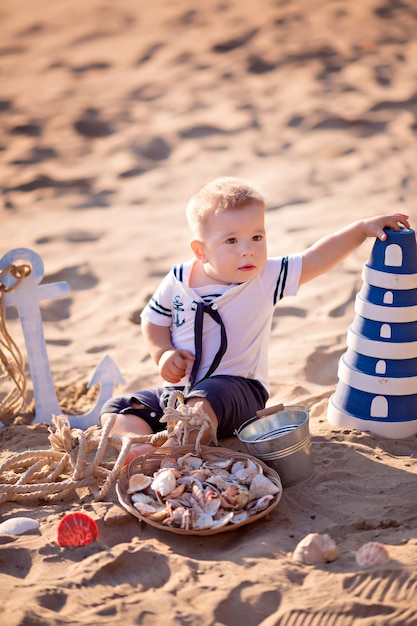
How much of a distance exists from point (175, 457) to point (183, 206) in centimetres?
385

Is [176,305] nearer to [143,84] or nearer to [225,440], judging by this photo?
[225,440]

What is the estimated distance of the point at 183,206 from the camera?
6.54 metres

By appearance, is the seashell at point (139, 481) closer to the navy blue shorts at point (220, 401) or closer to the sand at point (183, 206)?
the sand at point (183, 206)

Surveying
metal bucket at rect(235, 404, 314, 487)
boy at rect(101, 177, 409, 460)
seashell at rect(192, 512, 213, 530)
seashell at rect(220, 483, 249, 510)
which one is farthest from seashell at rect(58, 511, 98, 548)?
boy at rect(101, 177, 409, 460)

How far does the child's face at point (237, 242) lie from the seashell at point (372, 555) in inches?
52.3

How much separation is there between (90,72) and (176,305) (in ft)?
21.8

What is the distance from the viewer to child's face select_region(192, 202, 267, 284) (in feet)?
10.8

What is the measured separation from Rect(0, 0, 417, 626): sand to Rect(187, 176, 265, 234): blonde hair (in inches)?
38.0

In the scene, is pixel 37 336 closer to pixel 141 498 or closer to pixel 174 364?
pixel 174 364

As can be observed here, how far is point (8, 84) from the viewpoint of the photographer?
30.7 ft

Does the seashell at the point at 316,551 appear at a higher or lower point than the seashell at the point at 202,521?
lower

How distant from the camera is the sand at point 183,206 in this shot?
2359 millimetres

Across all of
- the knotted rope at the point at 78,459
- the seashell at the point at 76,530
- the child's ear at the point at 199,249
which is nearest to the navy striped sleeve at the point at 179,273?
the child's ear at the point at 199,249

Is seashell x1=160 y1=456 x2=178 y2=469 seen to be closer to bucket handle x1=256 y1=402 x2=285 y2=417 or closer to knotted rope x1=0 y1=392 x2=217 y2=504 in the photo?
knotted rope x1=0 y1=392 x2=217 y2=504
